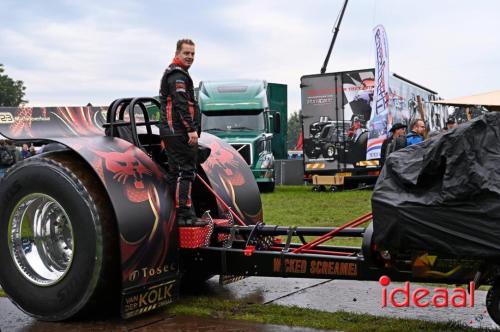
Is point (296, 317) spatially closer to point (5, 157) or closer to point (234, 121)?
point (234, 121)

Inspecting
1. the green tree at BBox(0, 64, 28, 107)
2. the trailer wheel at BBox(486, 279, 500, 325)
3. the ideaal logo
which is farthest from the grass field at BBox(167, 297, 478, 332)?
the green tree at BBox(0, 64, 28, 107)

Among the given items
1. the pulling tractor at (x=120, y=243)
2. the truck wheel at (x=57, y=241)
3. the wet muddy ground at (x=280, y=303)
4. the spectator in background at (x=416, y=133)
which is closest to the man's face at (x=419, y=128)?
the spectator in background at (x=416, y=133)

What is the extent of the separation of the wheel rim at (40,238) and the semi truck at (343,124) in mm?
14269

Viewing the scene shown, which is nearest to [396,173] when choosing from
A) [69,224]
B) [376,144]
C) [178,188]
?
[178,188]

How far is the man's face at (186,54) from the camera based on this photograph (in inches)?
206

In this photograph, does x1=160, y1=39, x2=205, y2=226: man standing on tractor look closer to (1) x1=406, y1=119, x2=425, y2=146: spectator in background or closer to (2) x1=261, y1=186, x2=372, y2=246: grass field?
(2) x1=261, y1=186, x2=372, y2=246: grass field

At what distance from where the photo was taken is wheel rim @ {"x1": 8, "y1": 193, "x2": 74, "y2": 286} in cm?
532

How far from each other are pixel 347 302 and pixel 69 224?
7.43 feet

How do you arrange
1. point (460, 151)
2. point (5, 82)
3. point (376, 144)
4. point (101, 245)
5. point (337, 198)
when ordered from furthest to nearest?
point (5, 82), point (376, 144), point (337, 198), point (101, 245), point (460, 151)

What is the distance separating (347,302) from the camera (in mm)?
5477

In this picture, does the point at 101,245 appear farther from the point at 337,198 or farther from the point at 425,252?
the point at 337,198

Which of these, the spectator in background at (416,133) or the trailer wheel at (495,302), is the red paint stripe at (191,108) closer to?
the trailer wheel at (495,302)

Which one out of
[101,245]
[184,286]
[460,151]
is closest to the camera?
[460,151]

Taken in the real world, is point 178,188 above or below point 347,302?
above
